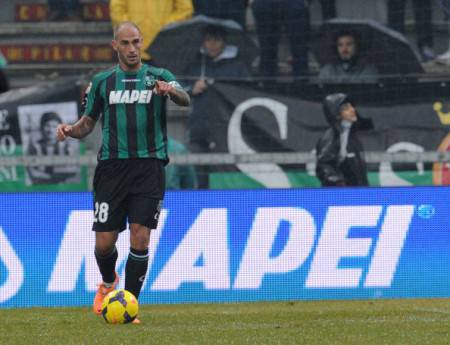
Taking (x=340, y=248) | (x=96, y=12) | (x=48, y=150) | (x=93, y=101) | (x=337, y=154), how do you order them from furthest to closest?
(x=96, y=12), (x=48, y=150), (x=337, y=154), (x=340, y=248), (x=93, y=101)

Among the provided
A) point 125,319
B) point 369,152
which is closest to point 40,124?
point 369,152

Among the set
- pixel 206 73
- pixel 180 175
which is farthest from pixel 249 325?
pixel 206 73

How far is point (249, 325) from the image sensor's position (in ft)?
24.7

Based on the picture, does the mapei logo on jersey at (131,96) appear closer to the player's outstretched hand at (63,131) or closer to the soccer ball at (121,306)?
the player's outstretched hand at (63,131)

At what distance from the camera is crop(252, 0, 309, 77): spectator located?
41.1ft

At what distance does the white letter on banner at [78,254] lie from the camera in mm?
10102

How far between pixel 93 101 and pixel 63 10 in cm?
531

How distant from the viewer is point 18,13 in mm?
13016

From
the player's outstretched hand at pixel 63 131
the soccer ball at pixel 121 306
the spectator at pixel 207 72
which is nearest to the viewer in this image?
the soccer ball at pixel 121 306

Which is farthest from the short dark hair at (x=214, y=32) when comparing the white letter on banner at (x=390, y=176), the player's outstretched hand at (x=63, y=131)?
the player's outstretched hand at (x=63, y=131)

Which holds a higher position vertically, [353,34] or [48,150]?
[353,34]

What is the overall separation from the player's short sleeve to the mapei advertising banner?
7.37ft

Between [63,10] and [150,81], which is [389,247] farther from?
[63,10]

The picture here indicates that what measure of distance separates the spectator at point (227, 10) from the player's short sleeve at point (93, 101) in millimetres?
4830
